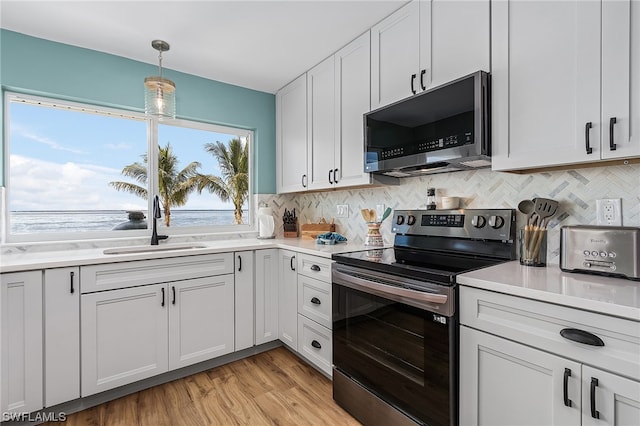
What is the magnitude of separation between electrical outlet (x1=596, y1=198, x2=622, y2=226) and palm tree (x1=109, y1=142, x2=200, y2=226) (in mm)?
2871

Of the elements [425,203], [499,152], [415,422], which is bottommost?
[415,422]

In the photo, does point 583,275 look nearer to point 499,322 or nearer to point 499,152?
point 499,322

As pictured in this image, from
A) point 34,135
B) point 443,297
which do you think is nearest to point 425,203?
point 443,297

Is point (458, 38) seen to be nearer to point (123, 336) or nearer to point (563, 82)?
point (563, 82)

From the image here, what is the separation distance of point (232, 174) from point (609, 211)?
2.85 m

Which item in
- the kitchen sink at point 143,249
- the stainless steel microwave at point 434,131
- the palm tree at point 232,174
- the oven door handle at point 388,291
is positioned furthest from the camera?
the palm tree at point 232,174

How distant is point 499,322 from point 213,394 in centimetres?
177

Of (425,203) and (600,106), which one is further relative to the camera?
(425,203)

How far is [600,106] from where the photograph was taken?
120 cm

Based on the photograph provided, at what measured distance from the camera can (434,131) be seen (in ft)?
5.61

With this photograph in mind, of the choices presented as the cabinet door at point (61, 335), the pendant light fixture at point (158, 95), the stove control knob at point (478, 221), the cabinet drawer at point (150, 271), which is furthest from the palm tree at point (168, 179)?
the stove control knob at point (478, 221)

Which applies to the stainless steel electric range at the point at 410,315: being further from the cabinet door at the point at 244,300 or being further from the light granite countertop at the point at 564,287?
the cabinet door at the point at 244,300

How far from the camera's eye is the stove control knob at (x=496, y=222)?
67.0 inches

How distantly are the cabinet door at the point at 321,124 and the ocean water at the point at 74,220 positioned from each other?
123cm
